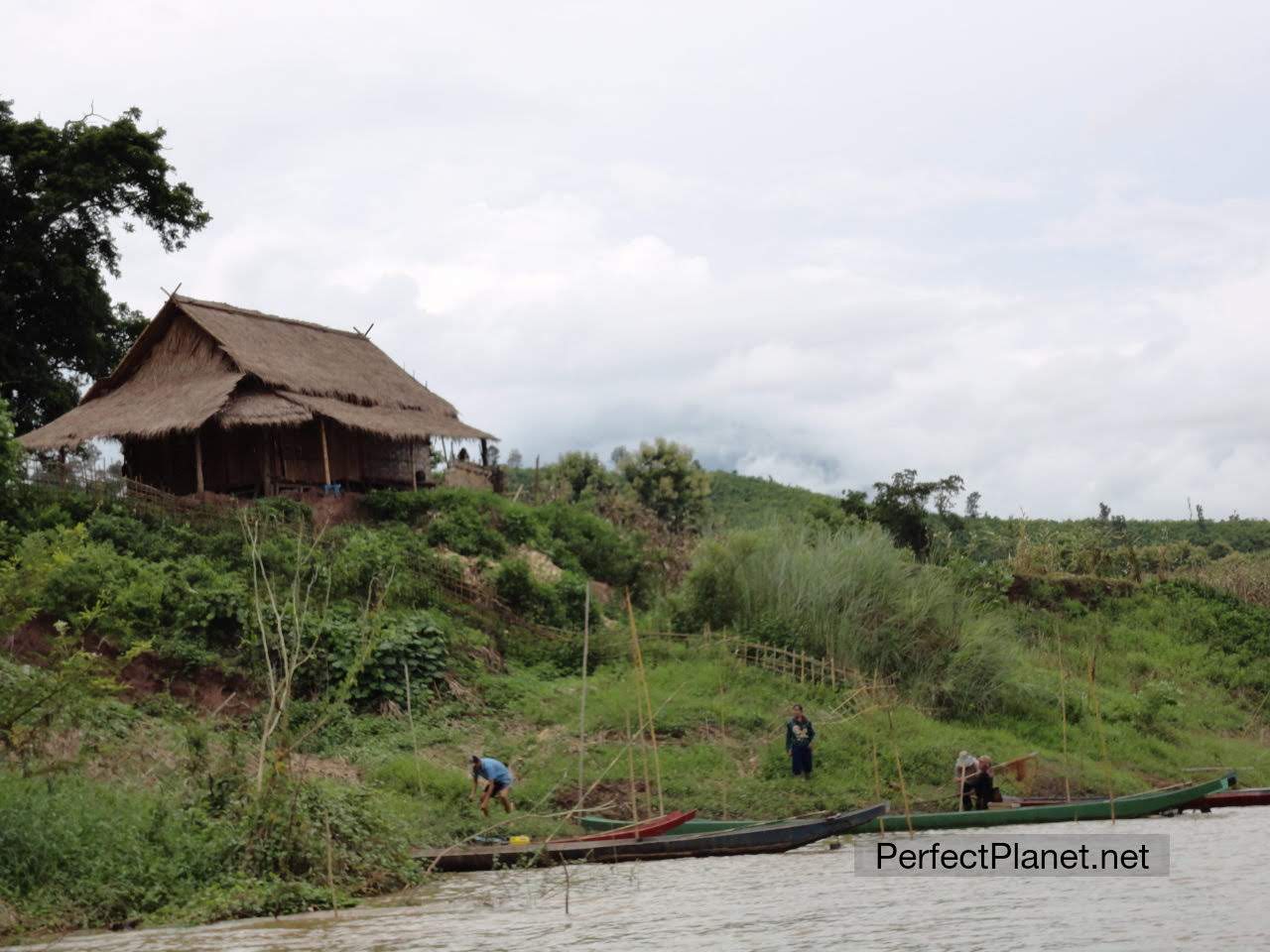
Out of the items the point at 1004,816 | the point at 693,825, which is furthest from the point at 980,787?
the point at 693,825

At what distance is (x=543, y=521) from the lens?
27.6 meters

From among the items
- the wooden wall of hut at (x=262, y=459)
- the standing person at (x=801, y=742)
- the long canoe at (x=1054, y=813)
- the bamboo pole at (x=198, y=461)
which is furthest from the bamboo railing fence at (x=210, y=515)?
the long canoe at (x=1054, y=813)

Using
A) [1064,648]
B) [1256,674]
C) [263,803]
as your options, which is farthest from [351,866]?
[1256,674]

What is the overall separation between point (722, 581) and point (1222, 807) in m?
8.07

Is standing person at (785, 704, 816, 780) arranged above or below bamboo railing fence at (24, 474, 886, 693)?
below

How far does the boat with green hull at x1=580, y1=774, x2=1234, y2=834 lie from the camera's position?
14.9 meters

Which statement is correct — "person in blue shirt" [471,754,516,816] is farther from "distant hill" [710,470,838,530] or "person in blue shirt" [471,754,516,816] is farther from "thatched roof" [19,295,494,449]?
"distant hill" [710,470,838,530]

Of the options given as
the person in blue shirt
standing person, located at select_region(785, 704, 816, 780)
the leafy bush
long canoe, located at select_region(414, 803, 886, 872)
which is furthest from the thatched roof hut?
long canoe, located at select_region(414, 803, 886, 872)

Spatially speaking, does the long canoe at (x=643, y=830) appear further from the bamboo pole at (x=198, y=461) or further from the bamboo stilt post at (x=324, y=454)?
the bamboo stilt post at (x=324, y=454)

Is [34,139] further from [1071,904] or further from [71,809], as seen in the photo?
[1071,904]

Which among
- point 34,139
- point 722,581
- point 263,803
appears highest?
point 34,139

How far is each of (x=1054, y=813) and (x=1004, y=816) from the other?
63 cm

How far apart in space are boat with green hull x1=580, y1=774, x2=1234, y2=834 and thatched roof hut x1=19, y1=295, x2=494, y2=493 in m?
12.6

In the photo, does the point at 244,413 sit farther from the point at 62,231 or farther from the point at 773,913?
the point at 773,913
